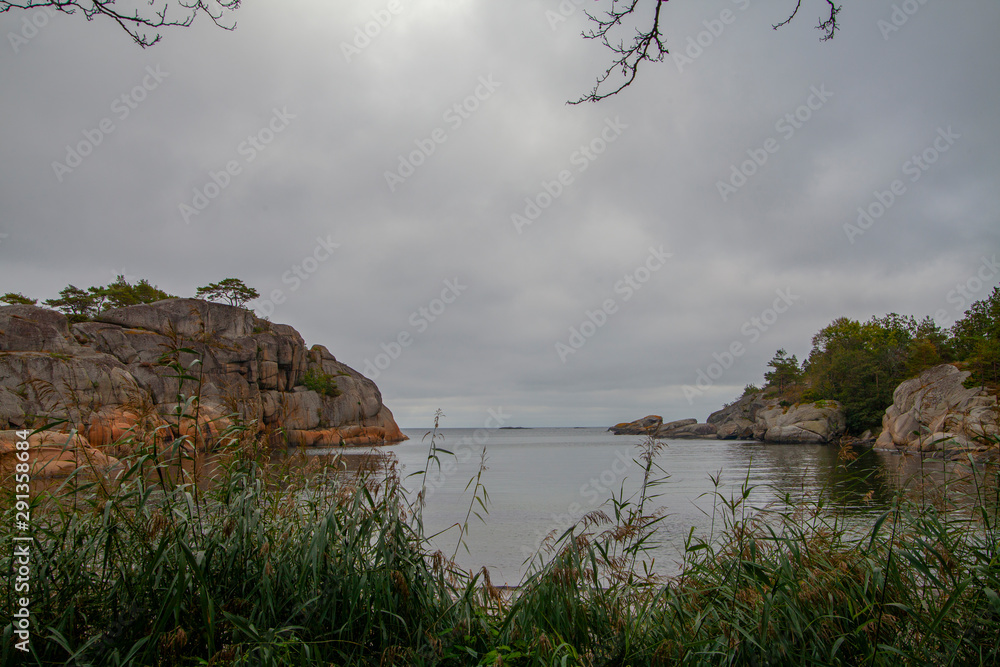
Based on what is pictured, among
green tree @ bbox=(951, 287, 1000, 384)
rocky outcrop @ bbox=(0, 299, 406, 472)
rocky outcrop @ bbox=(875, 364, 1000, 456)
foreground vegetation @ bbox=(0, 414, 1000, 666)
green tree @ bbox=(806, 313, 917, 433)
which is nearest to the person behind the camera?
foreground vegetation @ bbox=(0, 414, 1000, 666)

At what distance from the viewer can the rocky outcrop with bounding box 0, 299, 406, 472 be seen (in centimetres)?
511

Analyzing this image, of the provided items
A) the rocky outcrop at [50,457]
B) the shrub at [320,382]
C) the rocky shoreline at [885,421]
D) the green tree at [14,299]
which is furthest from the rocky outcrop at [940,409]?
the green tree at [14,299]

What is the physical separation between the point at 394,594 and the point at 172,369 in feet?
26.2

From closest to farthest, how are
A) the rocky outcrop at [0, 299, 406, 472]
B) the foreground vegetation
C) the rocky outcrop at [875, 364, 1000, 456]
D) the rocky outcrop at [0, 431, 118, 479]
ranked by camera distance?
the foreground vegetation → the rocky outcrop at [0, 431, 118, 479] → the rocky outcrop at [875, 364, 1000, 456] → the rocky outcrop at [0, 299, 406, 472]

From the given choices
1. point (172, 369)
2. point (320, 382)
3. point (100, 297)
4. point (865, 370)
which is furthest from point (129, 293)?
point (865, 370)

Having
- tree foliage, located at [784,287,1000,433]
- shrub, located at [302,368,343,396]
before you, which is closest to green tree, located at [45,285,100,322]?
shrub, located at [302,368,343,396]

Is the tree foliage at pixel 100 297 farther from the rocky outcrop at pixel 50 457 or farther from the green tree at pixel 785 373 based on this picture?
the green tree at pixel 785 373

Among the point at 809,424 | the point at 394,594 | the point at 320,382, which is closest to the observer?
the point at 394,594

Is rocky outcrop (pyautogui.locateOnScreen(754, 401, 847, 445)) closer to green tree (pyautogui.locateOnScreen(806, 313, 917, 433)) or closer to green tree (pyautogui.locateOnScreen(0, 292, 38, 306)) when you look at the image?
green tree (pyautogui.locateOnScreen(806, 313, 917, 433))

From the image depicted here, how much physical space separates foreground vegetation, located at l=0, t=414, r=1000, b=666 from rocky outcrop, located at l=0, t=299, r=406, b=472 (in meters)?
0.72

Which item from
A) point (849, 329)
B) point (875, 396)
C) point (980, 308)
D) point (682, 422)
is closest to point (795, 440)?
point (875, 396)

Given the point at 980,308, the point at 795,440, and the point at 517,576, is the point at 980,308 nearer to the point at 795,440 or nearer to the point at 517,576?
the point at 795,440

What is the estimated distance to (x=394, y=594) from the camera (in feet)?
12.8

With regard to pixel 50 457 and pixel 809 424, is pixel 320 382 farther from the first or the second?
pixel 50 457
